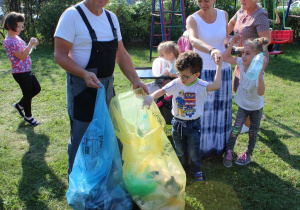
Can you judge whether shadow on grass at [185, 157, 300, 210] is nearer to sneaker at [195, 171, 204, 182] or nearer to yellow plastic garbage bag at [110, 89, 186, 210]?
sneaker at [195, 171, 204, 182]

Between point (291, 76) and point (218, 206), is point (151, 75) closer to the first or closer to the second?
point (218, 206)

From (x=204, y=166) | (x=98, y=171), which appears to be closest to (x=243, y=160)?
(x=204, y=166)

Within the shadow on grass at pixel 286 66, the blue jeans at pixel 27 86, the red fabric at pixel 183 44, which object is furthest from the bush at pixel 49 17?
the red fabric at pixel 183 44

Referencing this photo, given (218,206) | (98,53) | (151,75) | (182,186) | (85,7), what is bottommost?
(218,206)

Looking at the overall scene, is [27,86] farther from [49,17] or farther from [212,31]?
[49,17]

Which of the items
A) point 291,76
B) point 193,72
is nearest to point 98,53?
point 193,72

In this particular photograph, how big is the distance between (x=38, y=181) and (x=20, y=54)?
5.90 ft

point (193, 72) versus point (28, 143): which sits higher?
point (193, 72)

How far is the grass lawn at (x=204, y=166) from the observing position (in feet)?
8.96

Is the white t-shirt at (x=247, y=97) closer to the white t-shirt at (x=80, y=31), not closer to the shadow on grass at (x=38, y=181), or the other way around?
the white t-shirt at (x=80, y=31)

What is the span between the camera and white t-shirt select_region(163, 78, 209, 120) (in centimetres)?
269

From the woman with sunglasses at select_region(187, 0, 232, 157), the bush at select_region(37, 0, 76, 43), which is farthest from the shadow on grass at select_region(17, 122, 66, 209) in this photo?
the bush at select_region(37, 0, 76, 43)

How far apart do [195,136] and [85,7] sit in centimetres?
149

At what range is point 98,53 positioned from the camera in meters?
2.17
